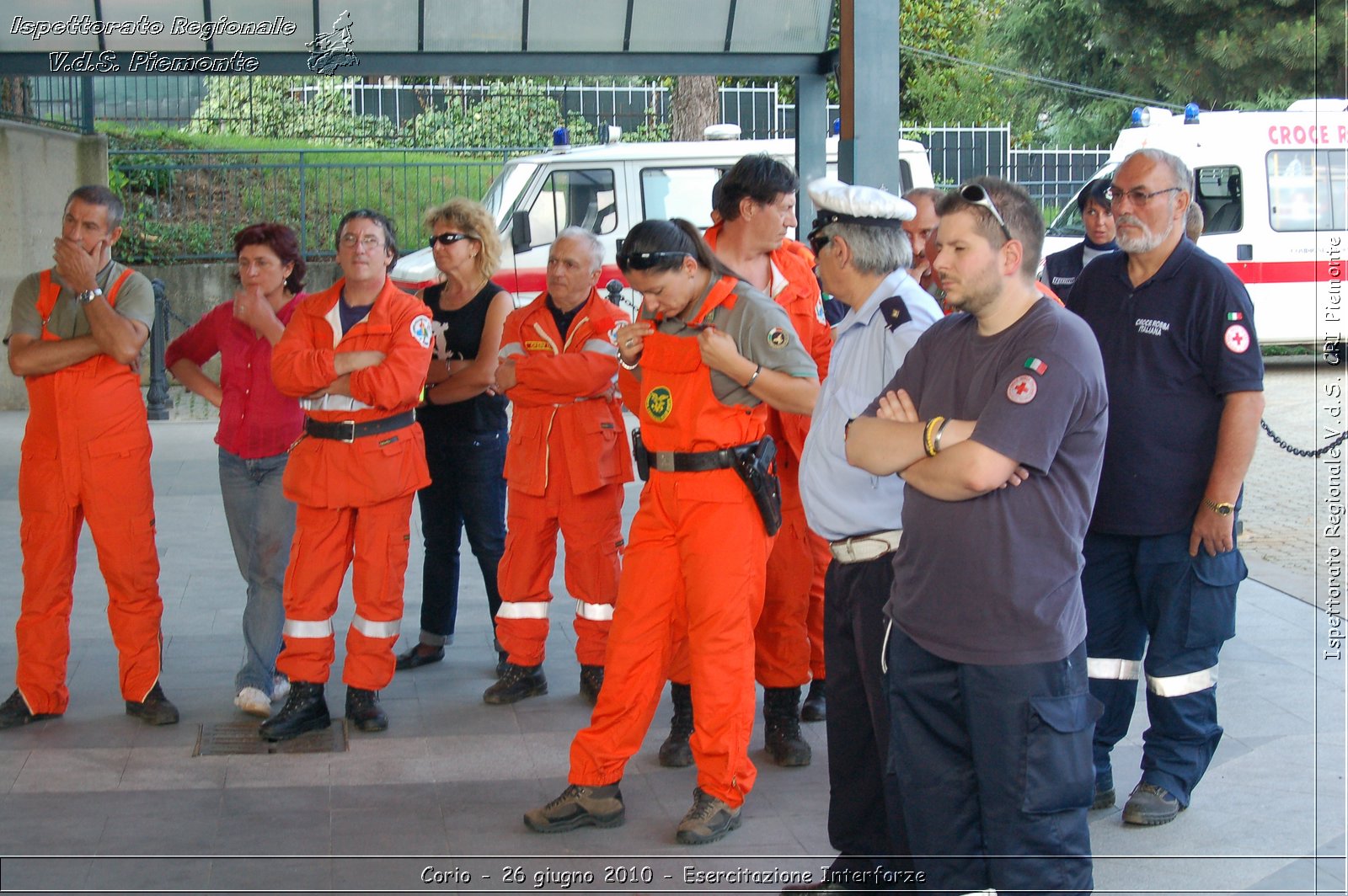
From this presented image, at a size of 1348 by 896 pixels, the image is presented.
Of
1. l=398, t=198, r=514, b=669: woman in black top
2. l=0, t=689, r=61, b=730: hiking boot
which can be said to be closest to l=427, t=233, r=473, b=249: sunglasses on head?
l=398, t=198, r=514, b=669: woman in black top

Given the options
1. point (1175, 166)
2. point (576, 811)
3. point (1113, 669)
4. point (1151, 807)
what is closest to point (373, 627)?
point (576, 811)

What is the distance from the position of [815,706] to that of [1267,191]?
13439 millimetres

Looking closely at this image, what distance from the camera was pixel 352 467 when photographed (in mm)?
5293

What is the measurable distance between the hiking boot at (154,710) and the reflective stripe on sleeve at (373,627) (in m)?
0.81

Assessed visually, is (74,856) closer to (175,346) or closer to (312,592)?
(312,592)

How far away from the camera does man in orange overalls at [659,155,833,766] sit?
5.11m

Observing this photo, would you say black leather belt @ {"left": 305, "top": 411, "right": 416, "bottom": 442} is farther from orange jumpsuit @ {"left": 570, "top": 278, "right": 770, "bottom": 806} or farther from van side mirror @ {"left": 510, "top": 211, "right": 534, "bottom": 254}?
van side mirror @ {"left": 510, "top": 211, "right": 534, "bottom": 254}

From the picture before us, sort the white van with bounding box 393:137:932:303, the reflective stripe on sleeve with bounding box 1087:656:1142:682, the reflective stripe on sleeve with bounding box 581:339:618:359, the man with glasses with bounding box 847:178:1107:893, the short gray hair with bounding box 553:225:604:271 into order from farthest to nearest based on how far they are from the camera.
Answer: the white van with bounding box 393:137:932:303
the short gray hair with bounding box 553:225:604:271
the reflective stripe on sleeve with bounding box 581:339:618:359
the reflective stripe on sleeve with bounding box 1087:656:1142:682
the man with glasses with bounding box 847:178:1107:893

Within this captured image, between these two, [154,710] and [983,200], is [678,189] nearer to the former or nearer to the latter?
[154,710]

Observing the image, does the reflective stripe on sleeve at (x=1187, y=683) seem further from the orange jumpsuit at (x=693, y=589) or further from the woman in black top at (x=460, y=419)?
the woman in black top at (x=460, y=419)

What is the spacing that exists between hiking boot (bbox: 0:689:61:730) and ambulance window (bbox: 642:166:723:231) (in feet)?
32.4

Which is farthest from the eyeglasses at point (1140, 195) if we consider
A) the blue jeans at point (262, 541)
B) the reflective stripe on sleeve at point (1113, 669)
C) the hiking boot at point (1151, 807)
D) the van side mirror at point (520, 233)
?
the van side mirror at point (520, 233)

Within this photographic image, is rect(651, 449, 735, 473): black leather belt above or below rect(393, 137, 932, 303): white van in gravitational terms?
below

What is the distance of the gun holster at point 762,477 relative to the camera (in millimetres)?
4414
